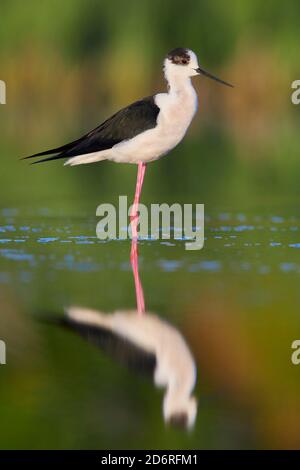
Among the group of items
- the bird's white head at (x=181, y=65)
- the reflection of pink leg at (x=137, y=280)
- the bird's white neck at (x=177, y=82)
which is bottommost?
the reflection of pink leg at (x=137, y=280)

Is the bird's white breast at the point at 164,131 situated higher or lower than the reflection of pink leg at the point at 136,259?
higher

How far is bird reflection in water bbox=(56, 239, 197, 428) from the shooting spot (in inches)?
141

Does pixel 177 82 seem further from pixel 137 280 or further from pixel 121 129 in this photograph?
pixel 137 280

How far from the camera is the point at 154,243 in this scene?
6.55 meters

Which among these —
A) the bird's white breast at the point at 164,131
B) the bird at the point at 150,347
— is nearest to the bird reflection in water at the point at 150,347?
the bird at the point at 150,347

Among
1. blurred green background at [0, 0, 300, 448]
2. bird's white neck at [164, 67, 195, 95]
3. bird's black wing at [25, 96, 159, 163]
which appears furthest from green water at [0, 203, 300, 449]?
bird's white neck at [164, 67, 195, 95]

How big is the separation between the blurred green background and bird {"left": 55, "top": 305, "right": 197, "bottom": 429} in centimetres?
5

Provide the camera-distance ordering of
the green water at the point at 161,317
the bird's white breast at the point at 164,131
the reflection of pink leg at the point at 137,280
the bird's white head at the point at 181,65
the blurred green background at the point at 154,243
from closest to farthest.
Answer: the green water at the point at 161,317 < the blurred green background at the point at 154,243 < the reflection of pink leg at the point at 137,280 < the bird's white breast at the point at 164,131 < the bird's white head at the point at 181,65

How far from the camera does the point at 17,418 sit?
11.4ft

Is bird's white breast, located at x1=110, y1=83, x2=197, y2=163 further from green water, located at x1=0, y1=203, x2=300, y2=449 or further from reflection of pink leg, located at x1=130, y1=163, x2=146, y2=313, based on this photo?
green water, located at x1=0, y1=203, x2=300, y2=449

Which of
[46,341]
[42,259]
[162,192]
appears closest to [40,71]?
[162,192]

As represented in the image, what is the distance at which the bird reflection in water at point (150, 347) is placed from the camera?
3581 millimetres

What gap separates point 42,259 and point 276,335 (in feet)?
6.39

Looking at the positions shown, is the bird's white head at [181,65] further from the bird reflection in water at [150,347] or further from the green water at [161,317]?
the bird reflection in water at [150,347]
